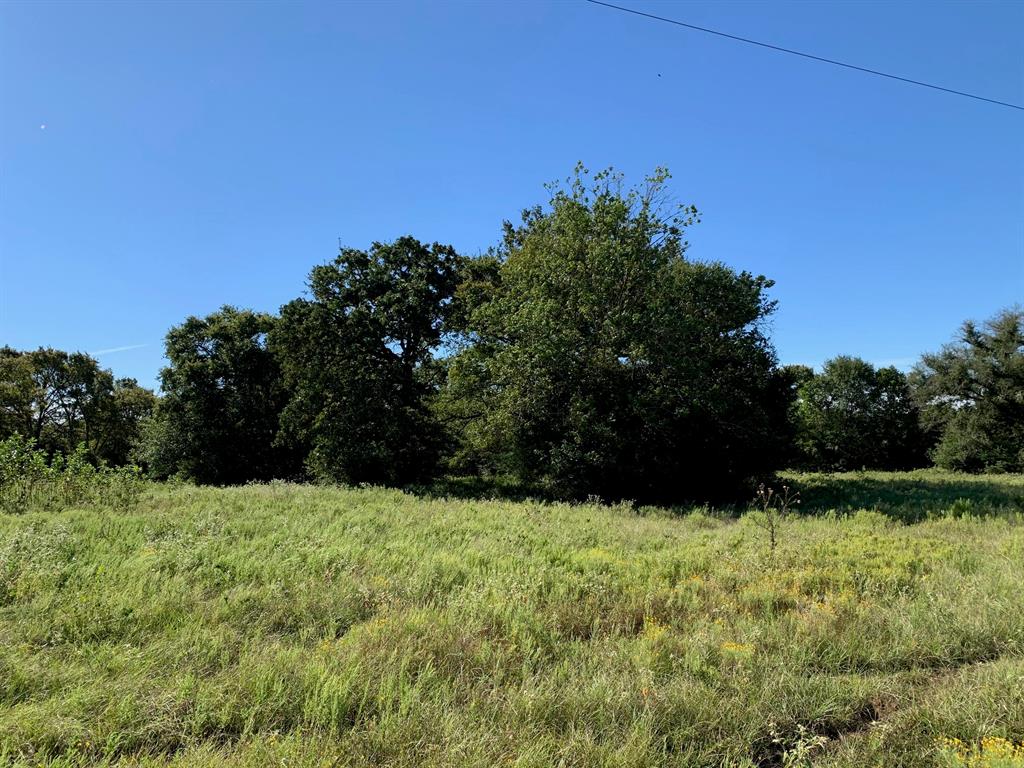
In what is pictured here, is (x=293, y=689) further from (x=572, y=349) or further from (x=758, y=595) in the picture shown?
(x=572, y=349)

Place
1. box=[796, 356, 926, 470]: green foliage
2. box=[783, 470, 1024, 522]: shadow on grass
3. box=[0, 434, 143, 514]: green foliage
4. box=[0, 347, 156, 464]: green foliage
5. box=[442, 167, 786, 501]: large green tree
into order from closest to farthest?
box=[0, 434, 143, 514]: green foliage → box=[783, 470, 1024, 522]: shadow on grass → box=[442, 167, 786, 501]: large green tree → box=[0, 347, 156, 464]: green foliage → box=[796, 356, 926, 470]: green foliage

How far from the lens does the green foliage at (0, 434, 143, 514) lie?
1077cm

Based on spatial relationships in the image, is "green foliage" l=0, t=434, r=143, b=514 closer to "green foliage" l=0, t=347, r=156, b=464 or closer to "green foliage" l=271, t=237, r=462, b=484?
"green foliage" l=271, t=237, r=462, b=484

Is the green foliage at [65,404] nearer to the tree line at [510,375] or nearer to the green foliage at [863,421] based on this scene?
the tree line at [510,375]

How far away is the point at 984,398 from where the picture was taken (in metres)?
37.3

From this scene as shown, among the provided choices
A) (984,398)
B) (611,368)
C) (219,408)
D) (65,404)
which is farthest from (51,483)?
(984,398)

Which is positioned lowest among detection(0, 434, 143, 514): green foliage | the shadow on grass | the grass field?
the shadow on grass

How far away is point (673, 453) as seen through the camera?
18.8m

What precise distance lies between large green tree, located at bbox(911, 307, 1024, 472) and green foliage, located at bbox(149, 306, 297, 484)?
48467 mm

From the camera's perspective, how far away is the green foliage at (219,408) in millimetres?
29078

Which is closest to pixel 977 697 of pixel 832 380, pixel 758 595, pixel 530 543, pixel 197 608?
pixel 758 595

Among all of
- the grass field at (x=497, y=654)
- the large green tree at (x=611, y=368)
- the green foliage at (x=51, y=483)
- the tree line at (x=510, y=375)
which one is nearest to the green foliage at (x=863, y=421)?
the tree line at (x=510, y=375)

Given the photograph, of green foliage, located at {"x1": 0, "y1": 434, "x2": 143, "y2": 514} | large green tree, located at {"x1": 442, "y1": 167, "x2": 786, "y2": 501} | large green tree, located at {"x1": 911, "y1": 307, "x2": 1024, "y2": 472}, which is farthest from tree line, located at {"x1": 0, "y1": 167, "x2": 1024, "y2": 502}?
large green tree, located at {"x1": 911, "y1": 307, "x2": 1024, "y2": 472}

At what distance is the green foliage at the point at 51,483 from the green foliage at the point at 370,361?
963cm
